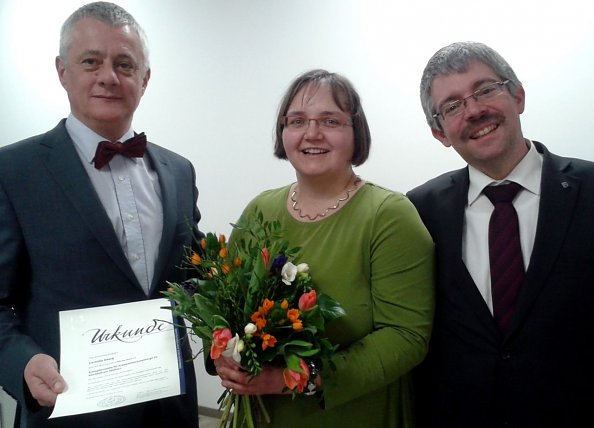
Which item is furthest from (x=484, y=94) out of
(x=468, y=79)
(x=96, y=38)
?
(x=96, y=38)

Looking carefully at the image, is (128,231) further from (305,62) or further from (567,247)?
(305,62)

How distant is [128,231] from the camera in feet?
4.97

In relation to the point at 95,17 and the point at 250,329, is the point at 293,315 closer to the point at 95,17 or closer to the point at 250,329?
the point at 250,329

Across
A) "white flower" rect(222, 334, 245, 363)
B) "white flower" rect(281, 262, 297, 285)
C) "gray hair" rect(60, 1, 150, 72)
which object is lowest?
"white flower" rect(222, 334, 245, 363)

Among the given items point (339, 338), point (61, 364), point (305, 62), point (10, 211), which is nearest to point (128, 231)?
point (10, 211)

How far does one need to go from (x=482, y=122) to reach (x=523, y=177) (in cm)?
22

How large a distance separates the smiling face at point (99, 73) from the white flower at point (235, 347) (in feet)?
2.84

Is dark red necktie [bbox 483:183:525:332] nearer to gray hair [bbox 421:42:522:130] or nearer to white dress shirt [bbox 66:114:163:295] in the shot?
gray hair [bbox 421:42:522:130]

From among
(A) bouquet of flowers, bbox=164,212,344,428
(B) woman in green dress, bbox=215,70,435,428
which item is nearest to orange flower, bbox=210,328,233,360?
(A) bouquet of flowers, bbox=164,212,344,428

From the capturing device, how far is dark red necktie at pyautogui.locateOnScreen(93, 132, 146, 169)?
4.95 feet

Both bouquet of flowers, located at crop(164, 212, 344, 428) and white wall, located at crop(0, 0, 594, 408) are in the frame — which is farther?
white wall, located at crop(0, 0, 594, 408)

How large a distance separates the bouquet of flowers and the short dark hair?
0.53 metres

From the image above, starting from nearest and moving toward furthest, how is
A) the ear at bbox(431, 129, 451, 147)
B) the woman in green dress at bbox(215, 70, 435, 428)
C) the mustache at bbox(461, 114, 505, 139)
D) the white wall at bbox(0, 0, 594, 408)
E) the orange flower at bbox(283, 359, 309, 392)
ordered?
the orange flower at bbox(283, 359, 309, 392) → the woman in green dress at bbox(215, 70, 435, 428) → the mustache at bbox(461, 114, 505, 139) → the ear at bbox(431, 129, 451, 147) → the white wall at bbox(0, 0, 594, 408)

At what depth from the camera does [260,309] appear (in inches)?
43.9
